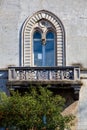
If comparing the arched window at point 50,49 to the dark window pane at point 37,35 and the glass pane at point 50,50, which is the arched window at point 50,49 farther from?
the dark window pane at point 37,35

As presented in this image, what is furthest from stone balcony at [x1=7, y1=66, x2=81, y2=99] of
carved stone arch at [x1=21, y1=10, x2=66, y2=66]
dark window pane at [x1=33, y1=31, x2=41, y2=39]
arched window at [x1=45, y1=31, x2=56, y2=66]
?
dark window pane at [x1=33, y1=31, x2=41, y2=39]

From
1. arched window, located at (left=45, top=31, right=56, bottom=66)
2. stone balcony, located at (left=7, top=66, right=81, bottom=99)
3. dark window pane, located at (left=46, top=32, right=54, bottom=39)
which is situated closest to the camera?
stone balcony, located at (left=7, top=66, right=81, bottom=99)

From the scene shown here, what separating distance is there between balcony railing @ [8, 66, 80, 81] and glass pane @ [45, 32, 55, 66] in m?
1.11

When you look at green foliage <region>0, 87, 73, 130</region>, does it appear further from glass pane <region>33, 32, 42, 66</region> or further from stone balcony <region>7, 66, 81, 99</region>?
glass pane <region>33, 32, 42, 66</region>

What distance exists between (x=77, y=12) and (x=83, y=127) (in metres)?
5.72

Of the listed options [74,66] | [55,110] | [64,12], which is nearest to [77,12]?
[64,12]

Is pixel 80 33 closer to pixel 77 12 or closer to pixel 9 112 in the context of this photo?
pixel 77 12

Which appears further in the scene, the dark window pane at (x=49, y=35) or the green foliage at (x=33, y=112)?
the dark window pane at (x=49, y=35)

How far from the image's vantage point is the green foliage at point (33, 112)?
72.0 feet

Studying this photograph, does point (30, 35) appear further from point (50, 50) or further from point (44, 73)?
point (44, 73)

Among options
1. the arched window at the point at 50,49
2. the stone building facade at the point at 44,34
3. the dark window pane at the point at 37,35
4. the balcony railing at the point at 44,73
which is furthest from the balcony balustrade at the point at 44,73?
the dark window pane at the point at 37,35

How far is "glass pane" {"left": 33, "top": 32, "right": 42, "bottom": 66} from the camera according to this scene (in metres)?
26.6

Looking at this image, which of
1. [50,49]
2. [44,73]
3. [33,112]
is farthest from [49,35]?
[33,112]

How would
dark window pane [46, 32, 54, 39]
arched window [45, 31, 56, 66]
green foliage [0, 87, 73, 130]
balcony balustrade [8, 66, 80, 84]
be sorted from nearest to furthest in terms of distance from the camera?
green foliage [0, 87, 73, 130]
balcony balustrade [8, 66, 80, 84]
arched window [45, 31, 56, 66]
dark window pane [46, 32, 54, 39]
